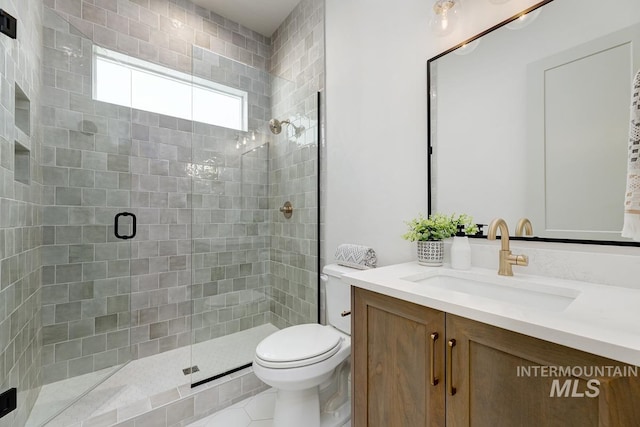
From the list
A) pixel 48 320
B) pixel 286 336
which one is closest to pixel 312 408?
pixel 286 336

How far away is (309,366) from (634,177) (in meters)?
1.28

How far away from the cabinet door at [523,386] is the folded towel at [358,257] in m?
0.82

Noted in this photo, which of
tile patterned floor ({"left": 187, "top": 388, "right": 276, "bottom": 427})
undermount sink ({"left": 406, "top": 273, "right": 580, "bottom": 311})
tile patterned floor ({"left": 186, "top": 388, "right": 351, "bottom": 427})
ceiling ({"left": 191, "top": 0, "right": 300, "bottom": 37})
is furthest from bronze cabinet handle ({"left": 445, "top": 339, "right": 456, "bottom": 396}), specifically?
ceiling ({"left": 191, "top": 0, "right": 300, "bottom": 37})

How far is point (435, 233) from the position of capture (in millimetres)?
1229

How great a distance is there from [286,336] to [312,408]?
1.21 ft

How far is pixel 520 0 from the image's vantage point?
1.11m

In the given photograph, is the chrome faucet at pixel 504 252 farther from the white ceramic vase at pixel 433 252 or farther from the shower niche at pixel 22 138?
the shower niche at pixel 22 138

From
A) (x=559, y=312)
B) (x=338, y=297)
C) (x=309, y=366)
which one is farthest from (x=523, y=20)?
(x=309, y=366)

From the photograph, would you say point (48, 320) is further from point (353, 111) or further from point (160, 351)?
point (353, 111)

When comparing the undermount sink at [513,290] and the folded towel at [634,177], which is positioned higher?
the folded towel at [634,177]

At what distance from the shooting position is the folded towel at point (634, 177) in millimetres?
604

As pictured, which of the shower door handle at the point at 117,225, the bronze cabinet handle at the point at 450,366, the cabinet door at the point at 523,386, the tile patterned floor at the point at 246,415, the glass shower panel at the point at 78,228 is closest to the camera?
the cabinet door at the point at 523,386

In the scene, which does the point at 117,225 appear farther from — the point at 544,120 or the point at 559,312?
the point at 544,120

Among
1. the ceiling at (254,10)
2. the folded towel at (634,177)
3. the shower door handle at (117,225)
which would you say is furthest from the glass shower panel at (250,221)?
the folded towel at (634,177)
